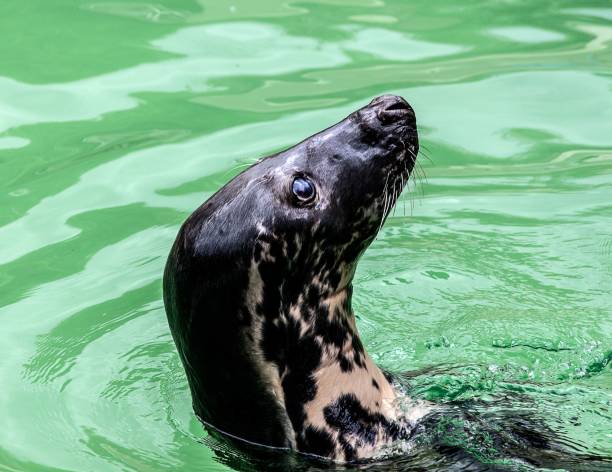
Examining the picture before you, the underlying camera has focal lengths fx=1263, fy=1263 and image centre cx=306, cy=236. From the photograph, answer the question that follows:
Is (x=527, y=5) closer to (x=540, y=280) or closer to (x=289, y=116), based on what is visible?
(x=289, y=116)

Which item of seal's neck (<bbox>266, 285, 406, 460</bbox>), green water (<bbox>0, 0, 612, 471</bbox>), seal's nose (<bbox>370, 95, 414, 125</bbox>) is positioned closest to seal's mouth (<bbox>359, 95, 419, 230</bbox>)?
seal's nose (<bbox>370, 95, 414, 125</bbox>)

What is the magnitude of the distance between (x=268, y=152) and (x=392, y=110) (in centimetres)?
317

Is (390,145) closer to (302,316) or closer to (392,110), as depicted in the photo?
(392,110)

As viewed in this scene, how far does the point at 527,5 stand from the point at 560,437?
20.2 ft

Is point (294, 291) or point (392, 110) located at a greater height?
point (392, 110)

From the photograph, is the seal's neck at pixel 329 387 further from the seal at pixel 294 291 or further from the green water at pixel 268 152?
the green water at pixel 268 152

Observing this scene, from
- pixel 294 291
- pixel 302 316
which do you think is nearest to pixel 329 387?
pixel 302 316

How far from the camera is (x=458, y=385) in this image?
18.7 feet

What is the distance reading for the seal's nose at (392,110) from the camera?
17.2 ft

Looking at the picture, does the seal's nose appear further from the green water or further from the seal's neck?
the green water

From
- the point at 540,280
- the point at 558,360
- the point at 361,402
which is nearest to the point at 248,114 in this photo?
the point at 540,280

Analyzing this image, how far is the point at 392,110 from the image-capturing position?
5.25 m

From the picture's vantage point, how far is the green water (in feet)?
19.5

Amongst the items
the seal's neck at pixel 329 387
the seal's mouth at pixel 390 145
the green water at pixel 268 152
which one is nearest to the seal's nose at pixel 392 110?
the seal's mouth at pixel 390 145
